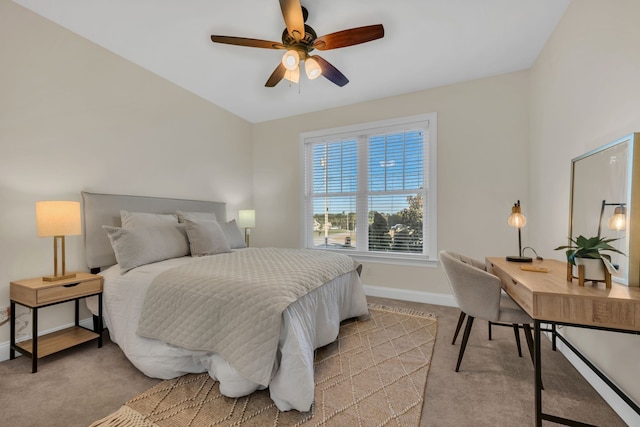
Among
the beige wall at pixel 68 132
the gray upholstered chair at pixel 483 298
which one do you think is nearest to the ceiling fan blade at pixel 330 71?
the gray upholstered chair at pixel 483 298

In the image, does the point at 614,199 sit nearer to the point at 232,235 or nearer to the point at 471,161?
the point at 471,161

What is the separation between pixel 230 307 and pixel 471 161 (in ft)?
10.0

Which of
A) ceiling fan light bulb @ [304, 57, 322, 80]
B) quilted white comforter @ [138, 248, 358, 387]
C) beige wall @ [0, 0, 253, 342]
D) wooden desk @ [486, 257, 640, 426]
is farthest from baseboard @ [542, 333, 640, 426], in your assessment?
beige wall @ [0, 0, 253, 342]

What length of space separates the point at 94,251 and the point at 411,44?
11.4ft

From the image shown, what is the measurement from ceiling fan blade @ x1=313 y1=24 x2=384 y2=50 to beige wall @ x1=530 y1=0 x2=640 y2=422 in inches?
52.9

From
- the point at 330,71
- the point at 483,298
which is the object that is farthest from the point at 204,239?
the point at 483,298

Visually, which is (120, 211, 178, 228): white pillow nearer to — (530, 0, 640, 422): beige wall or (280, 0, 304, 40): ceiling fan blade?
(280, 0, 304, 40): ceiling fan blade

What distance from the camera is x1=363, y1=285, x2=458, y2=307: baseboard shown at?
333 centimetres

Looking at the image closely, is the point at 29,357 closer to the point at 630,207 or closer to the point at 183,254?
the point at 183,254

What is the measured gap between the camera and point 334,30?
2.38 meters

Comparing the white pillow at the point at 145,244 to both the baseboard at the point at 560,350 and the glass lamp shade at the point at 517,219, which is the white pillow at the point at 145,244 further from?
the glass lamp shade at the point at 517,219

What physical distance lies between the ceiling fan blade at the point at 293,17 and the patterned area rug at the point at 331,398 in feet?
7.74

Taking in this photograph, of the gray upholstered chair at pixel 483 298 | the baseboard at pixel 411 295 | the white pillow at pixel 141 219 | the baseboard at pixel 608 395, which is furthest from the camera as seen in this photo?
the baseboard at pixel 411 295

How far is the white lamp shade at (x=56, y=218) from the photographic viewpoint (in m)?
1.99
